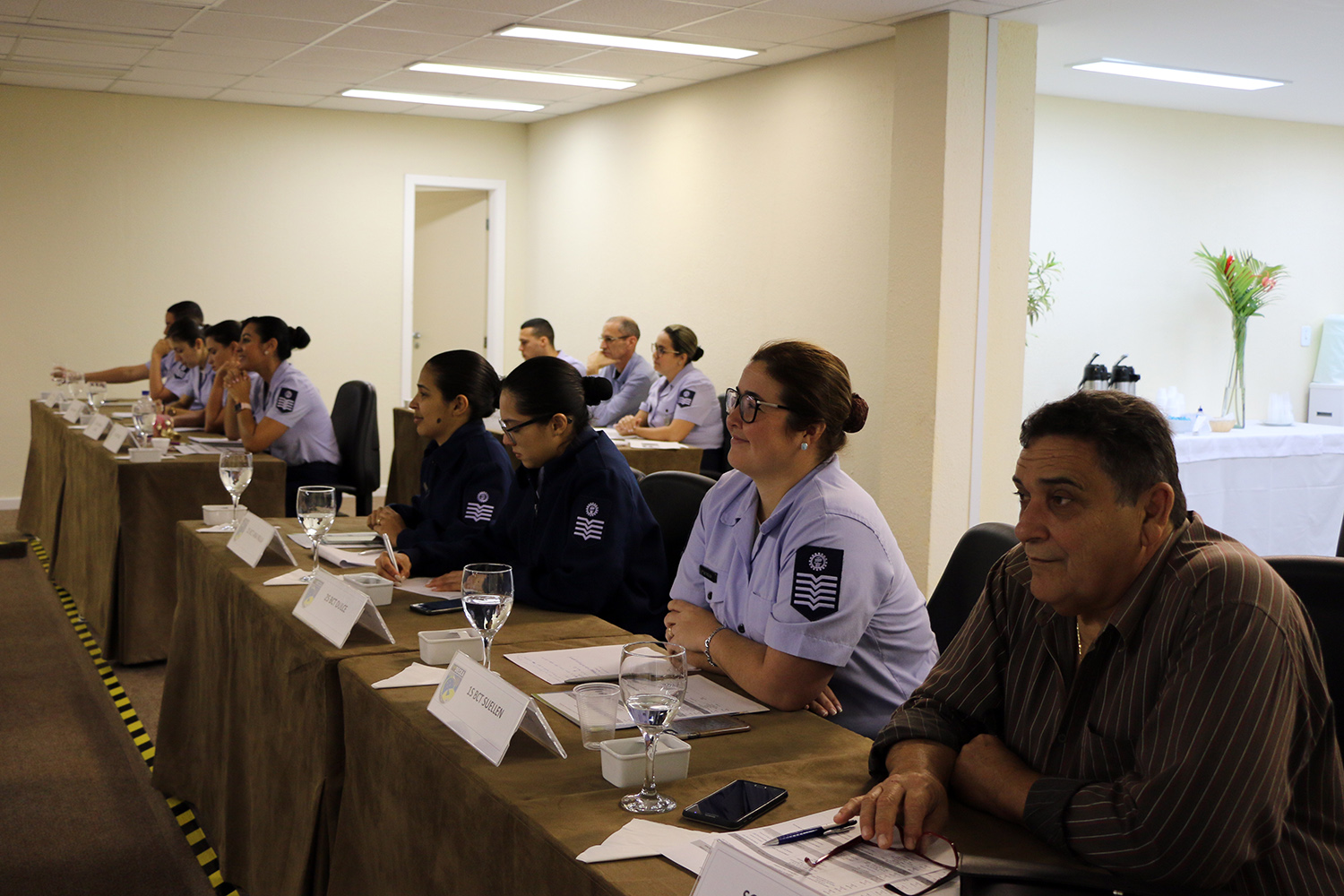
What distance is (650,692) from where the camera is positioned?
51.6 inches

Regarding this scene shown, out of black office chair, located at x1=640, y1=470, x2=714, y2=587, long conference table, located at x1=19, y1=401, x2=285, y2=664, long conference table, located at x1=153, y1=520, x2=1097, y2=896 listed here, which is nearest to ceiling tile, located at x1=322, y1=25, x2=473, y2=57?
long conference table, located at x1=19, y1=401, x2=285, y2=664

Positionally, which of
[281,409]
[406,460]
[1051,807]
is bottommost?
[406,460]

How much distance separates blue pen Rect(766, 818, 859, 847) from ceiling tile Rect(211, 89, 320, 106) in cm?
774

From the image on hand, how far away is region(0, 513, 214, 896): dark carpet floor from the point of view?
8.83 ft

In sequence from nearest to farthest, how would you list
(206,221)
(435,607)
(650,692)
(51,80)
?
(650,692)
(435,607)
(51,80)
(206,221)

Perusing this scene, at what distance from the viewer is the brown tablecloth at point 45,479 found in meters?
5.52

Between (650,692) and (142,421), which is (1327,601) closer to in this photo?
(650,692)

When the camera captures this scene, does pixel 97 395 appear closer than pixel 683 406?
Yes

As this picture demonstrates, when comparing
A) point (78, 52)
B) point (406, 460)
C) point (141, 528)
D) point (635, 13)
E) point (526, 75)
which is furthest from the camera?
point (526, 75)

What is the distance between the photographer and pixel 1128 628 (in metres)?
1.30

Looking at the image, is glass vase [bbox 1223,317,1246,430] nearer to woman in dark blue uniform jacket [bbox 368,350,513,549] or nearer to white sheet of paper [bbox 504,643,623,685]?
woman in dark blue uniform jacket [bbox 368,350,513,549]

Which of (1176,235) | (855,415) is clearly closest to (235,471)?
(855,415)

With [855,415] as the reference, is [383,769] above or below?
below

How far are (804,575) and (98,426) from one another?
4.04 meters
